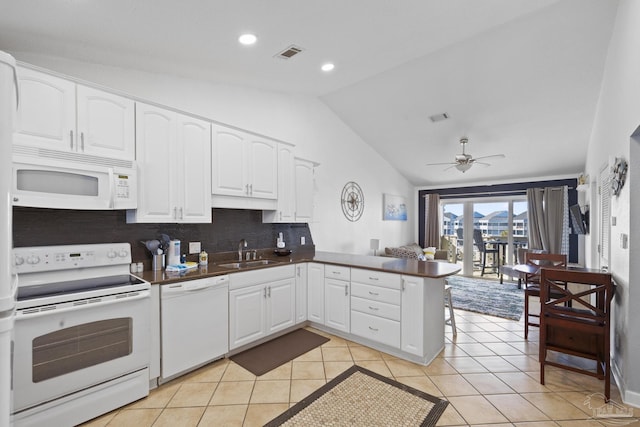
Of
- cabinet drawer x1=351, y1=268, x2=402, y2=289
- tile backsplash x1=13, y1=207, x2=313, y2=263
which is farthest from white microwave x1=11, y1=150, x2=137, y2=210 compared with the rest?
cabinet drawer x1=351, y1=268, x2=402, y2=289

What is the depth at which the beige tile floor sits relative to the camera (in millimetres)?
1978

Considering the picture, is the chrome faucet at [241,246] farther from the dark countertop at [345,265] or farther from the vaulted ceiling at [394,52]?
the vaulted ceiling at [394,52]

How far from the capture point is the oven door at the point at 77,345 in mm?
1697

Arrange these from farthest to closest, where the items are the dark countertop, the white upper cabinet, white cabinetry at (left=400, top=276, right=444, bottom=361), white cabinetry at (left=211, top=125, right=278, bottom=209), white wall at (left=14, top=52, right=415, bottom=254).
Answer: the white upper cabinet
white cabinetry at (left=211, top=125, right=278, bottom=209)
white wall at (left=14, top=52, right=415, bottom=254)
white cabinetry at (left=400, top=276, right=444, bottom=361)
the dark countertop

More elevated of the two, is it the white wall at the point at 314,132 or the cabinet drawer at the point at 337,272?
the white wall at the point at 314,132

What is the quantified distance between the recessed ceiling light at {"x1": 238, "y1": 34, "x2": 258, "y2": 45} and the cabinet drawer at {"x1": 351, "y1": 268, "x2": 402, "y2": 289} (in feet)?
7.55

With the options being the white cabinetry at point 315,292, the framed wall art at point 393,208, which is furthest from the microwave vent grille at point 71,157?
the framed wall art at point 393,208

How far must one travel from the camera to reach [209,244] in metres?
3.27

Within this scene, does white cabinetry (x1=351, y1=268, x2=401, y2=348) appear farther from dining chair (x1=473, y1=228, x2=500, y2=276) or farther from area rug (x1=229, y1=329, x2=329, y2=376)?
dining chair (x1=473, y1=228, x2=500, y2=276)

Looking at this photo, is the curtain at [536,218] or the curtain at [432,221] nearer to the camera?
the curtain at [536,218]

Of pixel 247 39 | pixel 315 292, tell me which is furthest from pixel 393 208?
pixel 247 39

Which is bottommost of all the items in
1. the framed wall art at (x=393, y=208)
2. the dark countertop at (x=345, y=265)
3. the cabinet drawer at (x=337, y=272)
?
the cabinet drawer at (x=337, y=272)

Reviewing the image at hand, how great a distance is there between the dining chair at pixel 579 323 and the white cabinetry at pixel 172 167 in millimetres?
3076

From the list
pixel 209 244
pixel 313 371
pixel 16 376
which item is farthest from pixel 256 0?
pixel 313 371
